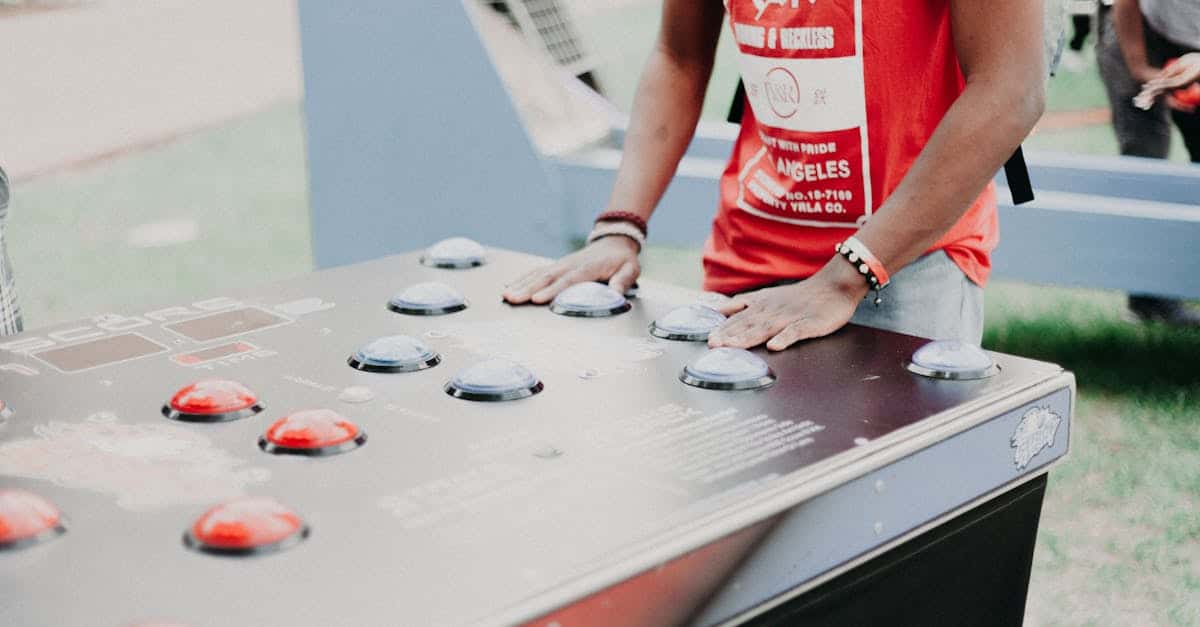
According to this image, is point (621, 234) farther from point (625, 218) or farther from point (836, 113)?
point (836, 113)

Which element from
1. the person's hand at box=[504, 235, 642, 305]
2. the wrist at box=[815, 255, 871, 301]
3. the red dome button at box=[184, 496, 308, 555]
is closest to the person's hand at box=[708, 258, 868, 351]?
the wrist at box=[815, 255, 871, 301]

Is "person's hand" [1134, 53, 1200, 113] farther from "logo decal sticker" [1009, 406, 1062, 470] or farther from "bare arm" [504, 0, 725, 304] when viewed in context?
"logo decal sticker" [1009, 406, 1062, 470]

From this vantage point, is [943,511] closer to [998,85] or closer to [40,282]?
[998,85]

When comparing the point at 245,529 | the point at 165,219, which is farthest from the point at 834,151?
the point at 165,219

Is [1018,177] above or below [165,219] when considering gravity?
above

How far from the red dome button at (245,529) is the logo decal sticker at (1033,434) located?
0.49 metres

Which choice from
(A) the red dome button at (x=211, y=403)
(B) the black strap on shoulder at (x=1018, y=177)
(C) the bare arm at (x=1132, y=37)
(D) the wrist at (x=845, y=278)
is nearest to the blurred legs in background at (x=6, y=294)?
(A) the red dome button at (x=211, y=403)

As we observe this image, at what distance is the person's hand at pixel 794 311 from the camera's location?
102 cm

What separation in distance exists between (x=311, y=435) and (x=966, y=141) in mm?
666

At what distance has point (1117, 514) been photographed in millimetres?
2201

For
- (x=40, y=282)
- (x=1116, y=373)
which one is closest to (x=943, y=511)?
(x=1116, y=373)

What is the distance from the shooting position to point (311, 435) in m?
0.79

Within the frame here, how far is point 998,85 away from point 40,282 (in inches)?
127

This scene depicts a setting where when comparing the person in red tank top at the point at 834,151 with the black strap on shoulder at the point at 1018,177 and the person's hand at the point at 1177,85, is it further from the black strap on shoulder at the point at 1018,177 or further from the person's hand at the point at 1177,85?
the person's hand at the point at 1177,85
